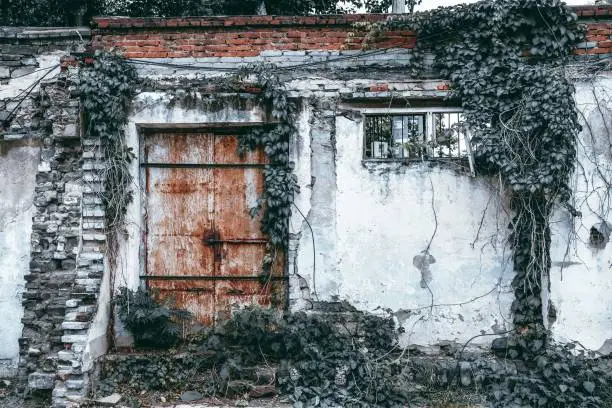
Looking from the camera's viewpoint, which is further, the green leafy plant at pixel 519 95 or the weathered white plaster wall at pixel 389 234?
the weathered white plaster wall at pixel 389 234

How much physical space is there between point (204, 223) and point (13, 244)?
7.39 feet

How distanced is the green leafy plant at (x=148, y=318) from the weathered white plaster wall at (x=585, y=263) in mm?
4083

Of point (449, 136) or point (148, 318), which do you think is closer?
point (148, 318)

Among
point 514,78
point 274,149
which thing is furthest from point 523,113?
point 274,149

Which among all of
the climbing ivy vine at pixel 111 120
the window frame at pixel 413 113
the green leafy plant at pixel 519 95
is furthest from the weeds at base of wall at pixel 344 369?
the window frame at pixel 413 113

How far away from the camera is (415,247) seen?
5953 mm

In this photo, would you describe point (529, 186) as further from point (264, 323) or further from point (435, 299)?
point (264, 323)

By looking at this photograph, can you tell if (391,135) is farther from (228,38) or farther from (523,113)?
(228,38)

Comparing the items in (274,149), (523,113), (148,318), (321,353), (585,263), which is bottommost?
(321,353)

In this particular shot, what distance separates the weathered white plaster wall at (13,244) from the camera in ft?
20.3

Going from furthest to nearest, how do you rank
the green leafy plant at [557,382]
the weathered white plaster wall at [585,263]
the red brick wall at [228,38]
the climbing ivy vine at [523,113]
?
the red brick wall at [228,38] < the weathered white plaster wall at [585,263] < the climbing ivy vine at [523,113] < the green leafy plant at [557,382]

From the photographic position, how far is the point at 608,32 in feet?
19.0

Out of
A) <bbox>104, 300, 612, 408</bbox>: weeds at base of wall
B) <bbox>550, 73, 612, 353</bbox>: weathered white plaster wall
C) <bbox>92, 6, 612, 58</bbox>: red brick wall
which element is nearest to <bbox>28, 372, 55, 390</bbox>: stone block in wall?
<bbox>104, 300, 612, 408</bbox>: weeds at base of wall

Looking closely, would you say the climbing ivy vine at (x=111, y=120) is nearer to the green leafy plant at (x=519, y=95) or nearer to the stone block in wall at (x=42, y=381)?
the stone block in wall at (x=42, y=381)
